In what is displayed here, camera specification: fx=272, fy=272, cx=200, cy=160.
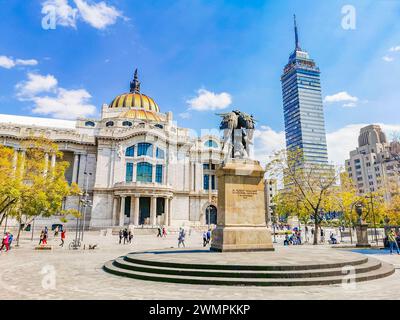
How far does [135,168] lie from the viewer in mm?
55438

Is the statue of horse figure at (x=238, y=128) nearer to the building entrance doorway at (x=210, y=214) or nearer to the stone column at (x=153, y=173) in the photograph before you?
the stone column at (x=153, y=173)

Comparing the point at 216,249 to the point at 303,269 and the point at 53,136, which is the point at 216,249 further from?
the point at 53,136

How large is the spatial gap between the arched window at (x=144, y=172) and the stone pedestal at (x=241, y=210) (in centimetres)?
4436

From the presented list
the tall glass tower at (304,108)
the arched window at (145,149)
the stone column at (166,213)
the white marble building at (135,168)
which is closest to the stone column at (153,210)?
the white marble building at (135,168)

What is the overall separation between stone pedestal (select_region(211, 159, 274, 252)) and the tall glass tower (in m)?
155

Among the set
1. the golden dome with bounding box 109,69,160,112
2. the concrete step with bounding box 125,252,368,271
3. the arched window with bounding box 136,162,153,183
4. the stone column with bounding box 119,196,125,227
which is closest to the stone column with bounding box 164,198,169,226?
the arched window with bounding box 136,162,153,183

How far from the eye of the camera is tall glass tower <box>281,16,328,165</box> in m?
166

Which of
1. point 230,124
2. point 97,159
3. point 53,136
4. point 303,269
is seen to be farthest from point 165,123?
point 303,269

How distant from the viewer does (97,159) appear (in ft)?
182

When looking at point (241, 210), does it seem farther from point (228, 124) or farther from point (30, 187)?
point (30, 187)

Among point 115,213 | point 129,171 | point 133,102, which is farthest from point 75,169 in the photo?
point 133,102

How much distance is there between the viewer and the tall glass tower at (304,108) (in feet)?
543

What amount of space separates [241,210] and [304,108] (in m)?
173

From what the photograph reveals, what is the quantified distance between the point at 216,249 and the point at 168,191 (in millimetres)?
40896
